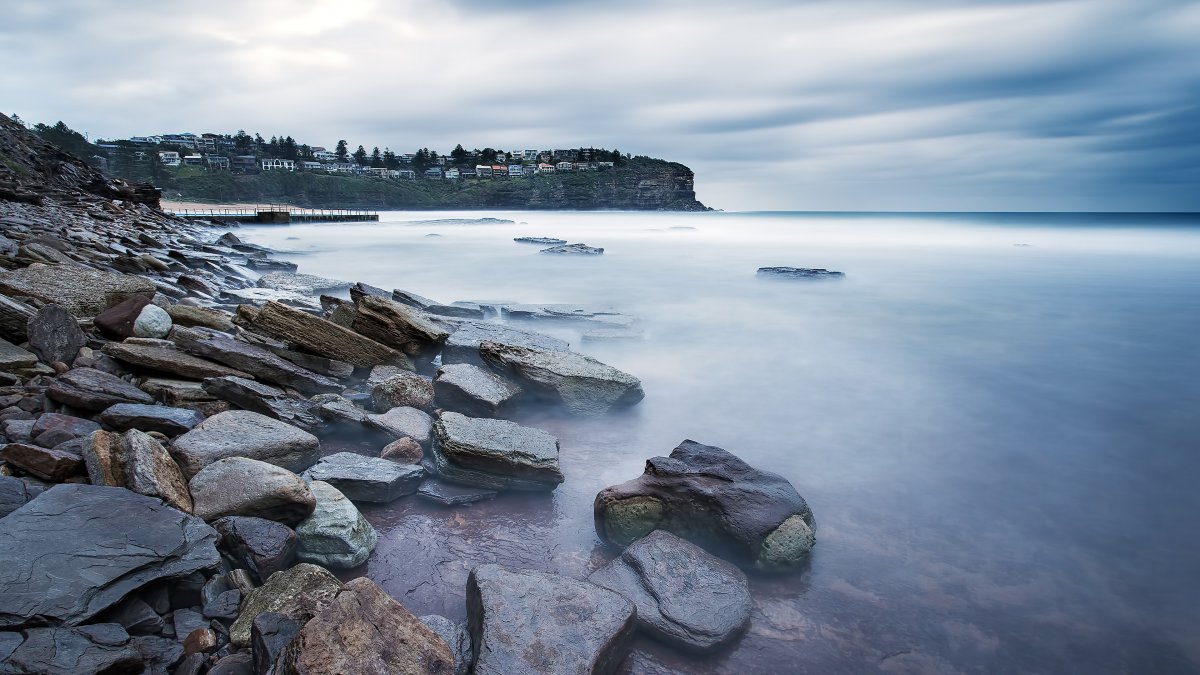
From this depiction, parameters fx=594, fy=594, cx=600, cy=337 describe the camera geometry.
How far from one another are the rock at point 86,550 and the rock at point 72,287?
388 centimetres

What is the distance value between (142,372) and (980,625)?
6.70 metres

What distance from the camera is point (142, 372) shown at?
5.14 m

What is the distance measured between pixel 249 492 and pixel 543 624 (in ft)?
6.34

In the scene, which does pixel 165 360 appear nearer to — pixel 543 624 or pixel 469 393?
pixel 469 393

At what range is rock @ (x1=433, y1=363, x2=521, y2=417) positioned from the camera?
6.07 metres

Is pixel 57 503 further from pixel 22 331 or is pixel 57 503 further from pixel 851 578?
pixel 851 578

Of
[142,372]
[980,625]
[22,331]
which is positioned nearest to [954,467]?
[980,625]

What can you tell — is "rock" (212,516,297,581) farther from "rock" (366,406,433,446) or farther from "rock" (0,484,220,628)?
"rock" (366,406,433,446)

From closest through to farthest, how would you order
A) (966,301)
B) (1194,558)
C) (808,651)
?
(808,651)
(1194,558)
(966,301)

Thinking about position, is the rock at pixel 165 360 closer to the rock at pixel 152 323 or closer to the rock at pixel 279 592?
the rock at pixel 152 323

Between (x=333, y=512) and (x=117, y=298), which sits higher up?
(x=117, y=298)

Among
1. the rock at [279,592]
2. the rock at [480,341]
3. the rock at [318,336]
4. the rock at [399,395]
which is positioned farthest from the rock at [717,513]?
the rock at [318,336]

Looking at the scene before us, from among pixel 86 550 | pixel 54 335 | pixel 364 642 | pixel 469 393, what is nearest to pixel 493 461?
pixel 469 393

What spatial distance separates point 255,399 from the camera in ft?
16.5
